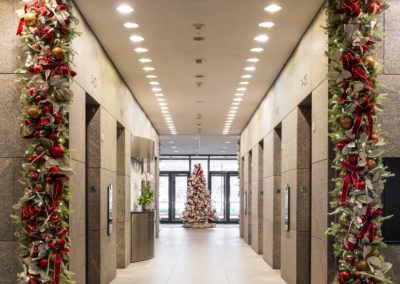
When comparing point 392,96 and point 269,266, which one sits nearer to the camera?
point 392,96

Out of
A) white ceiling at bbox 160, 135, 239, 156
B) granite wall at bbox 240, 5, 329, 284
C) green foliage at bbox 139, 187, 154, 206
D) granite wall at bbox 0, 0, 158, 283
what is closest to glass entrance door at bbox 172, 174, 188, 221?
white ceiling at bbox 160, 135, 239, 156

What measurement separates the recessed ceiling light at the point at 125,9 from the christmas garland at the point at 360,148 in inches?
106

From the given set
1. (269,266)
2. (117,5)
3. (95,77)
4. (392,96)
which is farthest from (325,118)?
(269,266)

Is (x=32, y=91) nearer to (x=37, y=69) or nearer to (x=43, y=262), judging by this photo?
(x=37, y=69)

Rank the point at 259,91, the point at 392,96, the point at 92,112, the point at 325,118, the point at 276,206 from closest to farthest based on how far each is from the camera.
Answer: the point at 392,96
the point at 325,118
the point at 92,112
the point at 276,206
the point at 259,91

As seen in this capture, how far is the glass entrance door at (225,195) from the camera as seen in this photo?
32.5 meters

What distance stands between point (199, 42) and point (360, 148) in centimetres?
404

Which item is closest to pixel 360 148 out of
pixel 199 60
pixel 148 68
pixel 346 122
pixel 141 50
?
pixel 346 122

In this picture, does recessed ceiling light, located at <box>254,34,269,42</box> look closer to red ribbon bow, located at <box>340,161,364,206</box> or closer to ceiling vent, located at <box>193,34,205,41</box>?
ceiling vent, located at <box>193,34,205,41</box>

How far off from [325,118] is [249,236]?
11725mm

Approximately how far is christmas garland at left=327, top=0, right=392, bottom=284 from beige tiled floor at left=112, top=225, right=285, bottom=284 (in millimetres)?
4895

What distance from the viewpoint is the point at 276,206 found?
1250 cm

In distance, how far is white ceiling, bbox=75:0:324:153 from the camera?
7.71 meters

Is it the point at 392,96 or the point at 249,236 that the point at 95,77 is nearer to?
the point at 392,96
